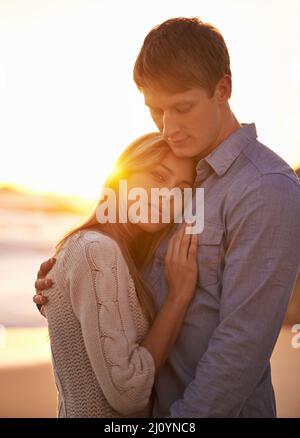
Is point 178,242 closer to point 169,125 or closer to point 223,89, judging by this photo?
point 169,125

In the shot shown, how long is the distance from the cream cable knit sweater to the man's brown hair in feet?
1.87

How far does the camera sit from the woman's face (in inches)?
101

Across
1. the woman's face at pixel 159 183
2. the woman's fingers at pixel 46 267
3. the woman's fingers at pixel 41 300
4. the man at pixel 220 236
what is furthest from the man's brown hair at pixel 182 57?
the woman's fingers at pixel 41 300

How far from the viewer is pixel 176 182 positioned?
256 cm

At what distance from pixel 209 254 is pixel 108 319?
40 cm

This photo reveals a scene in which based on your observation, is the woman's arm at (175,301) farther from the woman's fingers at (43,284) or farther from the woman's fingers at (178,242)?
the woman's fingers at (43,284)

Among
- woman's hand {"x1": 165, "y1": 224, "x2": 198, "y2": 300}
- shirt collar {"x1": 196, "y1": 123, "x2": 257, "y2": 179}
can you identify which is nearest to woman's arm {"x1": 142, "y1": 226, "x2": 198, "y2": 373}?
woman's hand {"x1": 165, "y1": 224, "x2": 198, "y2": 300}

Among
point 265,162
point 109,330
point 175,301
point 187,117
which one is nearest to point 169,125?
point 187,117

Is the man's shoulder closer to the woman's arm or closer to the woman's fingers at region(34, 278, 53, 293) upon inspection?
the woman's arm

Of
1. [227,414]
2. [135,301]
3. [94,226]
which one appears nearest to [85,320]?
[135,301]

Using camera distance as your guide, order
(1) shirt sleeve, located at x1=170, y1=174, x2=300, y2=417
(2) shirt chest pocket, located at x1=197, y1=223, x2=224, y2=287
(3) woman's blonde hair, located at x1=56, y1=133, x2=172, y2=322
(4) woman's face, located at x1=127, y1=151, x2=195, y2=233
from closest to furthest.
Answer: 1. (1) shirt sleeve, located at x1=170, y1=174, x2=300, y2=417
2. (2) shirt chest pocket, located at x1=197, y1=223, x2=224, y2=287
3. (3) woman's blonde hair, located at x1=56, y1=133, x2=172, y2=322
4. (4) woman's face, located at x1=127, y1=151, x2=195, y2=233
